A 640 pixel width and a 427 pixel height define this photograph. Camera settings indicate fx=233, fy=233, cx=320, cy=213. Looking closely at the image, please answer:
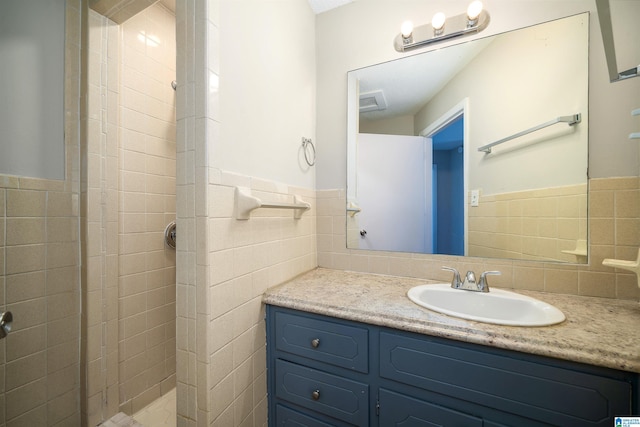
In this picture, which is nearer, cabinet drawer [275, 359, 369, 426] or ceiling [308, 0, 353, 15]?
cabinet drawer [275, 359, 369, 426]

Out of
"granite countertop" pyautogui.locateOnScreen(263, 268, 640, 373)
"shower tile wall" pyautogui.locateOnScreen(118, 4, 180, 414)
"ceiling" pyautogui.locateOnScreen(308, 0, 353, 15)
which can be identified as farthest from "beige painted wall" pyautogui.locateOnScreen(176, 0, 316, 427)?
"shower tile wall" pyautogui.locateOnScreen(118, 4, 180, 414)

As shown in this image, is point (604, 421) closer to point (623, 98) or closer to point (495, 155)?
point (495, 155)

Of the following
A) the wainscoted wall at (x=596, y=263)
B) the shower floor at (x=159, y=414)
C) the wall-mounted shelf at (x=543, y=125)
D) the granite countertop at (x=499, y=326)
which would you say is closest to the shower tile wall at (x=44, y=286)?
the shower floor at (x=159, y=414)

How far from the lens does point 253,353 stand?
1.02 meters

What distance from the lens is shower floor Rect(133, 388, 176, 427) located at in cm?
134

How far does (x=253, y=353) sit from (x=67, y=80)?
58.7 inches

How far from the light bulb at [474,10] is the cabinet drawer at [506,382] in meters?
1.54

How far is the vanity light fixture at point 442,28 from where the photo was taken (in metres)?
1.20

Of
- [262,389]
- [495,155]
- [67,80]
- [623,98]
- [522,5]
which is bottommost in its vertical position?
[262,389]

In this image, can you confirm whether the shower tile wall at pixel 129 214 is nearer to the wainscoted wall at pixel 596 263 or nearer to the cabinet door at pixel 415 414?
the cabinet door at pixel 415 414

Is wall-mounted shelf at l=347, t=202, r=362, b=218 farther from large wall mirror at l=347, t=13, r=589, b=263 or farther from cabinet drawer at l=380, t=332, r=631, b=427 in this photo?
cabinet drawer at l=380, t=332, r=631, b=427

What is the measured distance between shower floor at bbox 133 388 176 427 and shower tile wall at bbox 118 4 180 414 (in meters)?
0.04

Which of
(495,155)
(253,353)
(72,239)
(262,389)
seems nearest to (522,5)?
(495,155)

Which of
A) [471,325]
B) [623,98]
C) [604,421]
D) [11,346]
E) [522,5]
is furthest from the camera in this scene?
[522,5]
